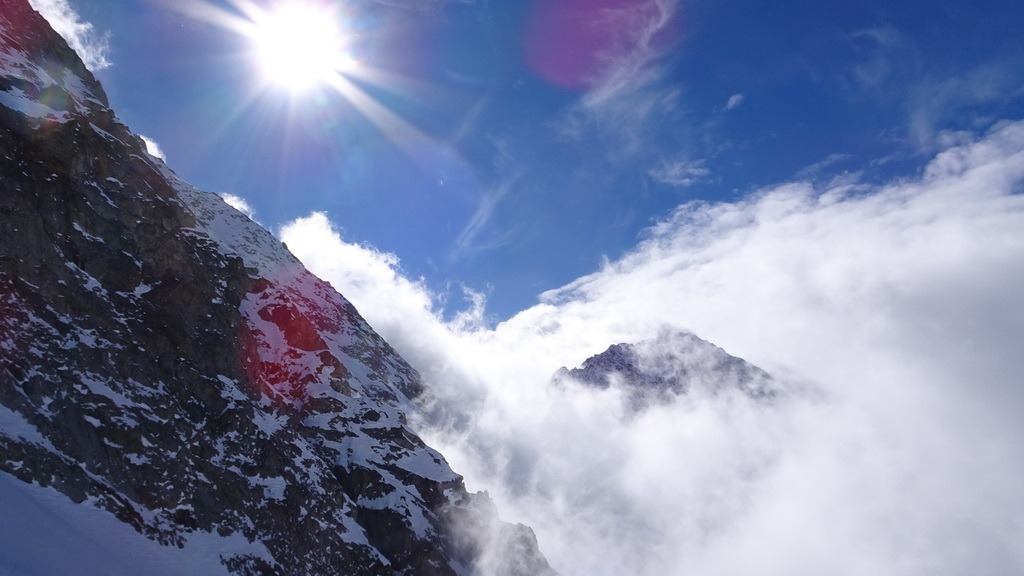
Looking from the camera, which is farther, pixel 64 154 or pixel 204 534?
pixel 64 154

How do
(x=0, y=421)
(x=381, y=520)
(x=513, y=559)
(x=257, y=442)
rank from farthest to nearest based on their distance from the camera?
(x=513, y=559)
(x=381, y=520)
(x=257, y=442)
(x=0, y=421)

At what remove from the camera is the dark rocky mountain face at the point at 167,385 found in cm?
5253

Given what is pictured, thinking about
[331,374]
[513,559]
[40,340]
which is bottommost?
[40,340]

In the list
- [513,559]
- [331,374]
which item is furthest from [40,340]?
[513,559]

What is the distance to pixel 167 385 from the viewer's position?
62.8m

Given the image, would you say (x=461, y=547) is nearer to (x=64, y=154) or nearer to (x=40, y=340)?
(x=40, y=340)

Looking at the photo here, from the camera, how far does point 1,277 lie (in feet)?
172

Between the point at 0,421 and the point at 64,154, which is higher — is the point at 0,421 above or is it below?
below

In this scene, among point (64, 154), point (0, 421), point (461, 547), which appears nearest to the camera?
point (0, 421)

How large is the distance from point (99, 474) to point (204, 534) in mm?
10131

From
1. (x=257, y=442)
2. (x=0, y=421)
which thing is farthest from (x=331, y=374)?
(x=0, y=421)

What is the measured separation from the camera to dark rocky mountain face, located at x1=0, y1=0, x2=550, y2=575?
172 ft

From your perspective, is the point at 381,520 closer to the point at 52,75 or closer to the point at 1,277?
the point at 1,277

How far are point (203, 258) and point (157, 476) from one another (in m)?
32.0
